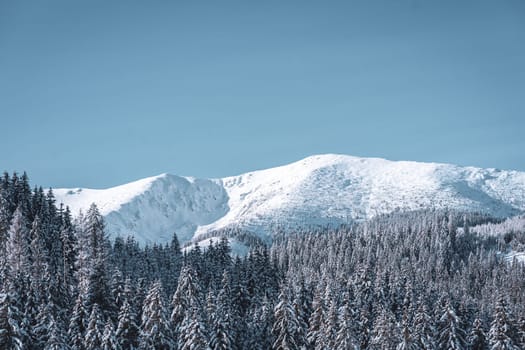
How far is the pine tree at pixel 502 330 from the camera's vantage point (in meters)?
82.8

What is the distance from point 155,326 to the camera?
231ft

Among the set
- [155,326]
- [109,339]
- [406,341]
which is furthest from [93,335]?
[406,341]

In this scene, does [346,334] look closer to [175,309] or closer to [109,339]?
[175,309]

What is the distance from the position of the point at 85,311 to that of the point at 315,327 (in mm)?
30812

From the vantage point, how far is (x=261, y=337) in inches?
3300

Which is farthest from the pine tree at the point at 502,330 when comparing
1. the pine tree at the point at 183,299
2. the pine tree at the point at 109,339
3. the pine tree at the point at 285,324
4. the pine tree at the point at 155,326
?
the pine tree at the point at 109,339

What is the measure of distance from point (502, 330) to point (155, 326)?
47.6 metres

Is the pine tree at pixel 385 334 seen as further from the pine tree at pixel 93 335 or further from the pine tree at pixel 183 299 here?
the pine tree at pixel 93 335

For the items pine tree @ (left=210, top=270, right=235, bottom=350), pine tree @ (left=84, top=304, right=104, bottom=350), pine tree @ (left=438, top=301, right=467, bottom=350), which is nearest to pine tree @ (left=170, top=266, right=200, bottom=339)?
pine tree @ (left=210, top=270, right=235, bottom=350)

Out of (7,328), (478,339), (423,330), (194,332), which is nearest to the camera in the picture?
(7,328)

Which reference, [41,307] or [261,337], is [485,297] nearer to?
[261,337]

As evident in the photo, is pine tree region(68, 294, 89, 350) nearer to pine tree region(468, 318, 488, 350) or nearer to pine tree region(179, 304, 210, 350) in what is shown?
pine tree region(179, 304, 210, 350)

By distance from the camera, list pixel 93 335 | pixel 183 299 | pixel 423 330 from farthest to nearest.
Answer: pixel 423 330, pixel 183 299, pixel 93 335

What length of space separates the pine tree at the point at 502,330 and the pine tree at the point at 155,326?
4511 cm
